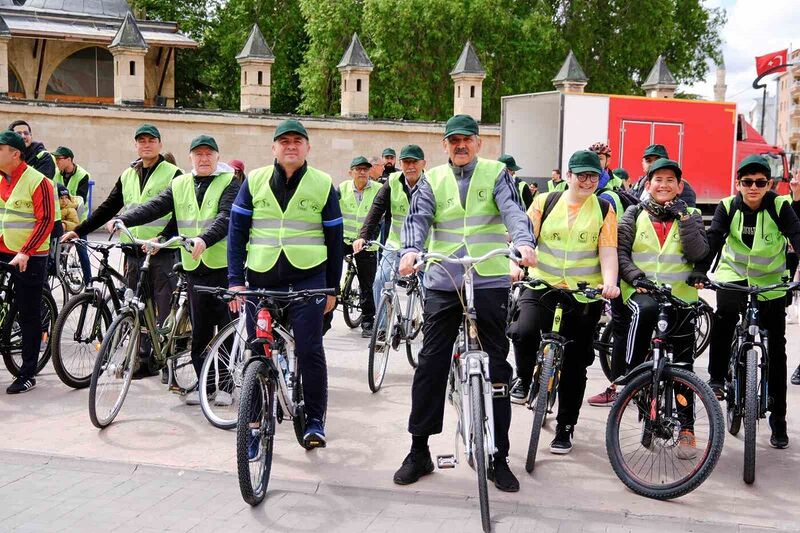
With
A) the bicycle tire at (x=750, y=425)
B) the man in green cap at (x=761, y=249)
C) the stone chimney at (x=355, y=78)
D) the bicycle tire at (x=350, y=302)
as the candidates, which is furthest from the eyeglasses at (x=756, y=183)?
the stone chimney at (x=355, y=78)

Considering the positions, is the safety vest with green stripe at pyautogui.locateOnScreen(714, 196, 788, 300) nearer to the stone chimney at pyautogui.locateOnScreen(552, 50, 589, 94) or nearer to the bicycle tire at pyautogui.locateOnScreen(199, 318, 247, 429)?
the bicycle tire at pyautogui.locateOnScreen(199, 318, 247, 429)

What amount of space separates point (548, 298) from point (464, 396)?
1.24 m

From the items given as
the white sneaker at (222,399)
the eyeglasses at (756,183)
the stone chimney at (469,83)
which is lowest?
the white sneaker at (222,399)

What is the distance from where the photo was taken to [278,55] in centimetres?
4719

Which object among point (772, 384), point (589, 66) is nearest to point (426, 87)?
point (589, 66)

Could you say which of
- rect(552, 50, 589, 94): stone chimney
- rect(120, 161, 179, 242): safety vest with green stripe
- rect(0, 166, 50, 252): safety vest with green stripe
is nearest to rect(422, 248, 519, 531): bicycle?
rect(120, 161, 179, 242): safety vest with green stripe

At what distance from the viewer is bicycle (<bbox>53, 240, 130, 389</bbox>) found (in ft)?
24.1

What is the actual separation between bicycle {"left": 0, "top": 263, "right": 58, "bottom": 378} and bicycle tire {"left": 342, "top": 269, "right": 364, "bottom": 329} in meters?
3.44

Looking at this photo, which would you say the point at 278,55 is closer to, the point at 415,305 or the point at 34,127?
the point at 34,127

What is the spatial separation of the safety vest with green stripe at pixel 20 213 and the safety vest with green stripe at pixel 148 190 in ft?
2.07

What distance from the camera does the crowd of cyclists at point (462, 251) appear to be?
544 cm

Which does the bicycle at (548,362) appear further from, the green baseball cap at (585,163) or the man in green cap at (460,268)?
the green baseball cap at (585,163)

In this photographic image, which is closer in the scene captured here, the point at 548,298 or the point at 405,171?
the point at 548,298

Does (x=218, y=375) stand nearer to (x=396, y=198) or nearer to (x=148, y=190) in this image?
(x=148, y=190)
